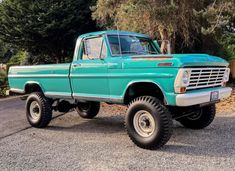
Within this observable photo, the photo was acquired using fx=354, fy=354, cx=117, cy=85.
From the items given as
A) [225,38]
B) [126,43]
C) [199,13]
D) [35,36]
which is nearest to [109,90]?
[126,43]

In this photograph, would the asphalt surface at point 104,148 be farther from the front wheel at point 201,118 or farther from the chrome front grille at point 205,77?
the chrome front grille at point 205,77

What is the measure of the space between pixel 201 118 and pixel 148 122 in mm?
1807

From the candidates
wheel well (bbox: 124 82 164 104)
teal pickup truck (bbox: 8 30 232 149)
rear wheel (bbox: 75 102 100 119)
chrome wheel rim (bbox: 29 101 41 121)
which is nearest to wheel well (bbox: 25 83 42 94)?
teal pickup truck (bbox: 8 30 232 149)

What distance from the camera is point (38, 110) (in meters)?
8.60

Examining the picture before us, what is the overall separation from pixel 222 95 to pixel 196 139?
0.98 meters

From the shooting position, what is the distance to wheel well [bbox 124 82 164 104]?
641 centimetres

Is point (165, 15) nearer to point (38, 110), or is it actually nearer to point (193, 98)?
point (38, 110)

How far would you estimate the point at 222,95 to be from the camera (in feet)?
21.9

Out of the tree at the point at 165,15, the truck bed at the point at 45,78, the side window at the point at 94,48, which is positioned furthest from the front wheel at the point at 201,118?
the tree at the point at 165,15

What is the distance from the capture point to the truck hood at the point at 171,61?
5734 mm

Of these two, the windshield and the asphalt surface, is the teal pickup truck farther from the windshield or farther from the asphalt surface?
the asphalt surface

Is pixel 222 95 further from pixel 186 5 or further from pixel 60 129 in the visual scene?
pixel 186 5

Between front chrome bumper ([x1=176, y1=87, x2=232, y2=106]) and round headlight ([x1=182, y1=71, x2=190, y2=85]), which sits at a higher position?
round headlight ([x1=182, y1=71, x2=190, y2=85])

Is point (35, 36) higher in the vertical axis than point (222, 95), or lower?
higher
